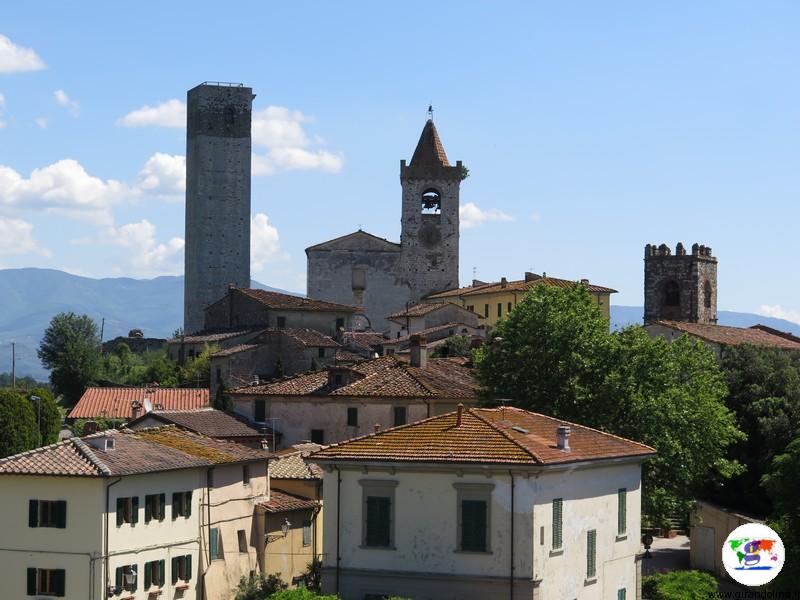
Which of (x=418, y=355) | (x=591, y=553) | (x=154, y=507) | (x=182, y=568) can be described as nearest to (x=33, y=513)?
(x=154, y=507)

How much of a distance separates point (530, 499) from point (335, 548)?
4511 mm

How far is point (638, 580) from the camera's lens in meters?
41.1

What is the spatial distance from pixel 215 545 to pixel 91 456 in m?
5.50

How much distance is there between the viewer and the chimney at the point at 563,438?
3759 centimetres

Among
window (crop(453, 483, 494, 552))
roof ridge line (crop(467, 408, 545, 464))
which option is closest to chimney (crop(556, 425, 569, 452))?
roof ridge line (crop(467, 408, 545, 464))

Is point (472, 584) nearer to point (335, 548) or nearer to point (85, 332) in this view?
point (335, 548)

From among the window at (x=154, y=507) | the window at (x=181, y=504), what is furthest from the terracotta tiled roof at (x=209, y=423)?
the window at (x=154, y=507)

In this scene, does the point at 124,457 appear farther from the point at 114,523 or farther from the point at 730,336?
the point at 730,336

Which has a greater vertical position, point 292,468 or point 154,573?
point 292,468

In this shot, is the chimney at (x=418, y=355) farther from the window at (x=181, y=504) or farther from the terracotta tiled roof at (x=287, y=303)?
the terracotta tiled roof at (x=287, y=303)

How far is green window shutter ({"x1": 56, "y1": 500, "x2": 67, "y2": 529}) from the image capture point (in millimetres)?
42500

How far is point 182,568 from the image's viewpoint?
45.2 meters

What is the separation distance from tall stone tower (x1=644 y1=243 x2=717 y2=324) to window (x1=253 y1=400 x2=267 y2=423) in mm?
55591

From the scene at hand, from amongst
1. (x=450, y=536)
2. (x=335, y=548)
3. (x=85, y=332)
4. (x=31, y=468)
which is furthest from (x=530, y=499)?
(x=85, y=332)
